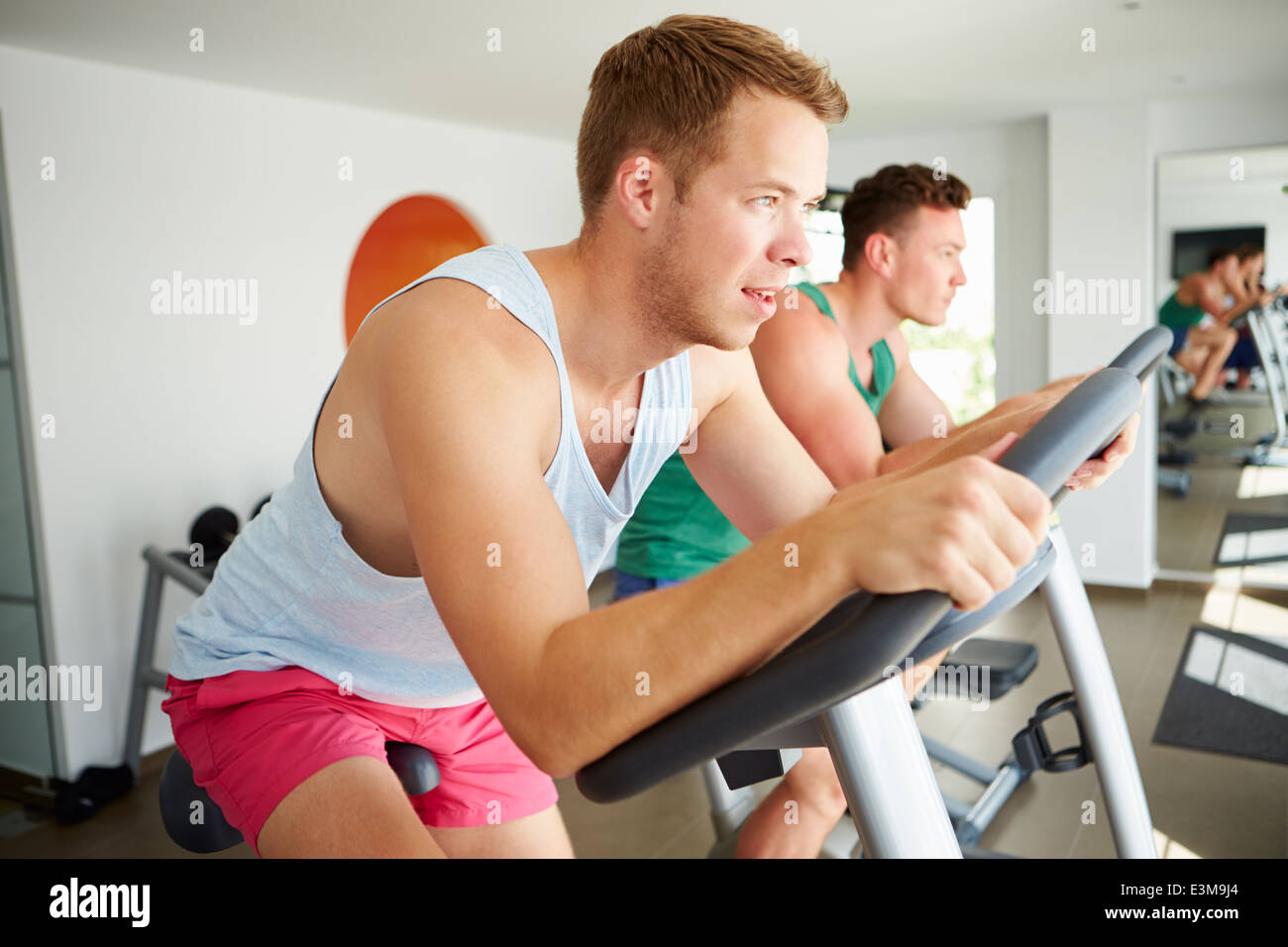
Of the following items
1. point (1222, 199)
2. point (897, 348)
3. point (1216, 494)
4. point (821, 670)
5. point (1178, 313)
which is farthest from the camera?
point (1216, 494)

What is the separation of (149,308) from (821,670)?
12.0 ft

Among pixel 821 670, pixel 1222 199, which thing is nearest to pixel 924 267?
pixel 821 670

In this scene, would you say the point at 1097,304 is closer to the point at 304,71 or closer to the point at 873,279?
the point at 873,279

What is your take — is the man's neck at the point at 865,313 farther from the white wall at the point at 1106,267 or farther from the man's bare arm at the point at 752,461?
the white wall at the point at 1106,267

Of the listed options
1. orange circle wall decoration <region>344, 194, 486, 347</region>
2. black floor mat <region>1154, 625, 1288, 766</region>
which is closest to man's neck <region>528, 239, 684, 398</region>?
black floor mat <region>1154, 625, 1288, 766</region>

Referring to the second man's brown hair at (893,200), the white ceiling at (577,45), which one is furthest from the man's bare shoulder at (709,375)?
the white ceiling at (577,45)

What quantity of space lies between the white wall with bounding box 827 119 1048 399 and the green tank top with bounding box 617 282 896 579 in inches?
158

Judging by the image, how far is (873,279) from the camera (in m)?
2.50

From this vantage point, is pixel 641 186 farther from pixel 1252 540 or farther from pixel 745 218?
pixel 1252 540

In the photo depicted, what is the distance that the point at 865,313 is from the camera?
2492 mm

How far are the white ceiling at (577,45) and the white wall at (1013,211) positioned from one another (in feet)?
2.58

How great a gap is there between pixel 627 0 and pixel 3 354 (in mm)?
2300

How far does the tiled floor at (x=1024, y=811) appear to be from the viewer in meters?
2.80

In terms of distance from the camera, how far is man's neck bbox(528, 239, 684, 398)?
40.3 inches
